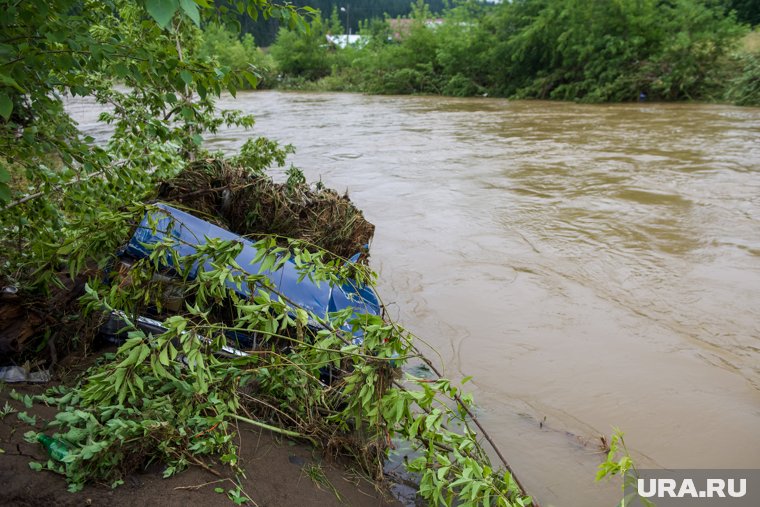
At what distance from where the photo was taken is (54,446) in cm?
185

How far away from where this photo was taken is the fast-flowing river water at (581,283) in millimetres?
3080

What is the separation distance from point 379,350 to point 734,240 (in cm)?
528

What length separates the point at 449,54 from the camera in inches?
1027

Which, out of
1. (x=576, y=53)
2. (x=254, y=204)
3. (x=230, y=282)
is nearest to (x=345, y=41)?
(x=576, y=53)

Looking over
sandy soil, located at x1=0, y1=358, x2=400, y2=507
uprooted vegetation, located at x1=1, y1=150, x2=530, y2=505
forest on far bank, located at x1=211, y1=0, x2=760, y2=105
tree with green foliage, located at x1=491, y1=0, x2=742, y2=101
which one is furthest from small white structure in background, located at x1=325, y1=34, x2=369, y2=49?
sandy soil, located at x1=0, y1=358, x2=400, y2=507

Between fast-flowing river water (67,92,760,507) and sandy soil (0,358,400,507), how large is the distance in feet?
3.32

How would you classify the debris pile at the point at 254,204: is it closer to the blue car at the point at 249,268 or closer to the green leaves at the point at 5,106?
the blue car at the point at 249,268

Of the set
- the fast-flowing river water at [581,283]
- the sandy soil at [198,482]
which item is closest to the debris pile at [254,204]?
the fast-flowing river water at [581,283]

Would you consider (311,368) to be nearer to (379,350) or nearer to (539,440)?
(379,350)

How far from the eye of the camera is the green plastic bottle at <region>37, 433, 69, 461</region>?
1.83 meters

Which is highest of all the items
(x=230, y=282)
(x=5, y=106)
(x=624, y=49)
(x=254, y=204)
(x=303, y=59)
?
(x=303, y=59)

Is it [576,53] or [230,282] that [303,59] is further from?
[230,282]

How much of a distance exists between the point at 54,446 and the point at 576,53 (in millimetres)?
21985

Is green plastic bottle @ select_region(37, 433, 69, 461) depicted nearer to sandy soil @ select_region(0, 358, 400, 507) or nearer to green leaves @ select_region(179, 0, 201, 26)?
sandy soil @ select_region(0, 358, 400, 507)
